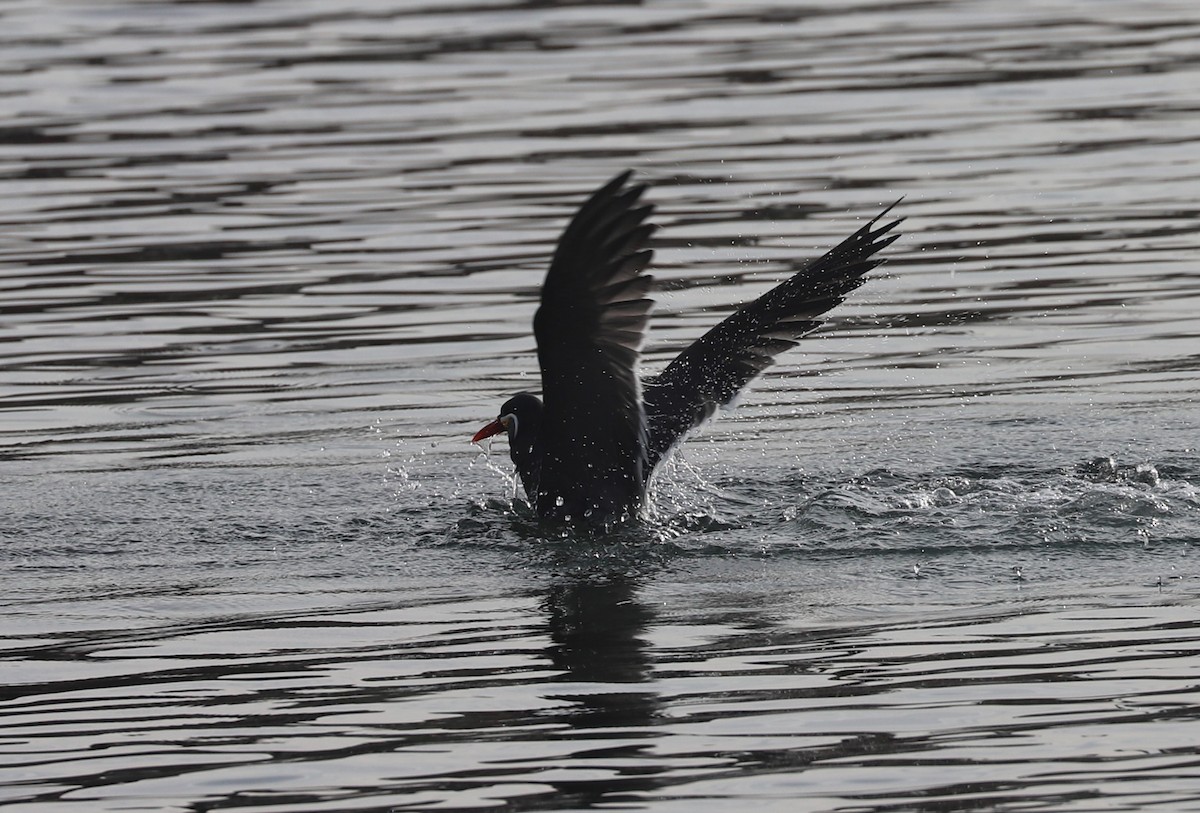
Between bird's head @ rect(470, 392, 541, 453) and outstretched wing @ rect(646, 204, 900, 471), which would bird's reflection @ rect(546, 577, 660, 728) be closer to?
bird's head @ rect(470, 392, 541, 453)

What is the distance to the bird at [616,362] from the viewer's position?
8.17m

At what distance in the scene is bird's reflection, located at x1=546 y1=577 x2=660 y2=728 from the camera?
21.7 feet

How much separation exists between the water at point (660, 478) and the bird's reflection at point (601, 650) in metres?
0.02

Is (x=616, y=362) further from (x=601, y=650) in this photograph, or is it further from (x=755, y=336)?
(x=601, y=650)

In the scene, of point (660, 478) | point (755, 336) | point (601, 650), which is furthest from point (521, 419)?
point (601, 650)

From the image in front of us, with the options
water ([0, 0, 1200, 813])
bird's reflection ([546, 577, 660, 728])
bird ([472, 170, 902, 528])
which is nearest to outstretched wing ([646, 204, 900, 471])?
bird ([472, 170, 902, 528])

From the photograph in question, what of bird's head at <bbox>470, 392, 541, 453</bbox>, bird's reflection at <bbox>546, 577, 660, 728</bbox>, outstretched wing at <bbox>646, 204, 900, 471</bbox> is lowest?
bird's reflection at <bbox>546, 577, 660, 728</bbox>

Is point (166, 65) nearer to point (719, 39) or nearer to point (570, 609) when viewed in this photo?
point (719, 39)

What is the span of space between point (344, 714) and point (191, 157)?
11.8 m

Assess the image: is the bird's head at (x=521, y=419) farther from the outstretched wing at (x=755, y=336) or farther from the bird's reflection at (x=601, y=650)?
the bird's reflection at (x=601, y=650)

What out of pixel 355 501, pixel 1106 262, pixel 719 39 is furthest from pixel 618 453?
pixel 719 39

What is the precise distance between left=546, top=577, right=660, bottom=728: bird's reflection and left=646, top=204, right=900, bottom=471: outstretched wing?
138cm

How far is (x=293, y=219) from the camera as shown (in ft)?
51.9

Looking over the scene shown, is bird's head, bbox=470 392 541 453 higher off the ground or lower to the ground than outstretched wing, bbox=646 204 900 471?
lower
